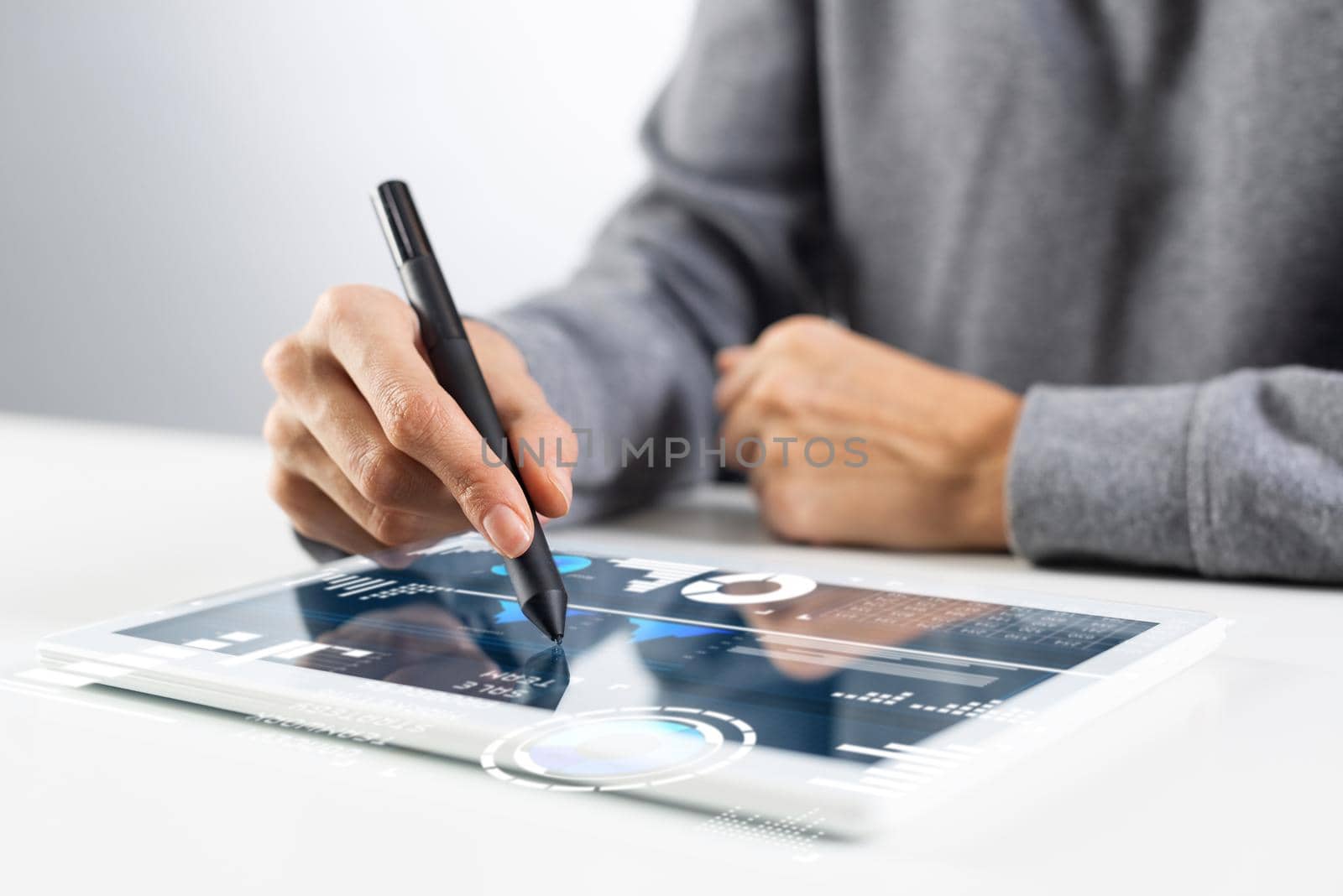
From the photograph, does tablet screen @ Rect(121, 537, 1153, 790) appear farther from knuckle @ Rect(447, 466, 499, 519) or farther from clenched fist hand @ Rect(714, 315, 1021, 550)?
clenched fist hand @ Rect(714, 315, 1021, 550)

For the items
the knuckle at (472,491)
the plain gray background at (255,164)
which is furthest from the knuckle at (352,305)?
the plain gray background at (255,164)

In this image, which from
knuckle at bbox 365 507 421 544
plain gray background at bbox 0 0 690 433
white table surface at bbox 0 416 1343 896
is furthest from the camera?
plain gray background at bbox 0 0 690 433

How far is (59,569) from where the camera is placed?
0.62 meters

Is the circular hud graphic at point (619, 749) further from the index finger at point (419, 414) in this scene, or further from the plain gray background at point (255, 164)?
the plain gray background at point (255, 164)

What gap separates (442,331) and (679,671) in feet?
0.73

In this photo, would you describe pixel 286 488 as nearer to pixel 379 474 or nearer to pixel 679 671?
pixel 379 474

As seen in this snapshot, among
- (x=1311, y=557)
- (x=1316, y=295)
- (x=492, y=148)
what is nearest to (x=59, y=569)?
(x=1311, y=557)

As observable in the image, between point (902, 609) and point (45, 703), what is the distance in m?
0.28

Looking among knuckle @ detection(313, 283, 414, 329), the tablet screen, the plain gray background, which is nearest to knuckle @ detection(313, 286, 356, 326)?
knuckle @ detection(313, 283, 414, 329)

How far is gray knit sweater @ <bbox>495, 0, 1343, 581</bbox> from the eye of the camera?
61 cm

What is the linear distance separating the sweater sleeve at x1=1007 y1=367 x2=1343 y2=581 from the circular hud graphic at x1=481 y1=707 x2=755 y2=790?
1.04ft

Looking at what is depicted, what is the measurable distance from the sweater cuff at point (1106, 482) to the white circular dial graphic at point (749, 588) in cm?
16

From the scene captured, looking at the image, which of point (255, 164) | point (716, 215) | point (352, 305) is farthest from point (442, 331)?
point (255, 164)

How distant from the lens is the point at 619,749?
1.08ft
